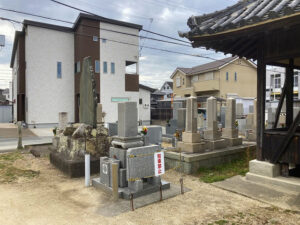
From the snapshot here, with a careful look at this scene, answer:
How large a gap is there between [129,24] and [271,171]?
2295cm

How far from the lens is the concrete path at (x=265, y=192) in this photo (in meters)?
4.66

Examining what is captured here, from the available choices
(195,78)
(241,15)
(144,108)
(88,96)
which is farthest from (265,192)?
(195,78)

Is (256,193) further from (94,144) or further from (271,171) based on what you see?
(94,144)

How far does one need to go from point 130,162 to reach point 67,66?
21705 mm

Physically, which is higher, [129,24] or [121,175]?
[129,24]

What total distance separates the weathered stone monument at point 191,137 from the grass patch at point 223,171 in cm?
83

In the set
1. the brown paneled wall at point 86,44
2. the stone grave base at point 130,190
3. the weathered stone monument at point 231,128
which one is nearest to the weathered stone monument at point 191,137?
the weathered stone monument at point 231,128

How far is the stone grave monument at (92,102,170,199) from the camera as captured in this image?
5121 millimetres

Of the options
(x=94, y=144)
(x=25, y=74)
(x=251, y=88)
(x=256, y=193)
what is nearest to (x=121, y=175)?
(x=94, y=144)

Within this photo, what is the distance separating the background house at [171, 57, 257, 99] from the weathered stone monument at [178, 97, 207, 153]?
2700 centimetres

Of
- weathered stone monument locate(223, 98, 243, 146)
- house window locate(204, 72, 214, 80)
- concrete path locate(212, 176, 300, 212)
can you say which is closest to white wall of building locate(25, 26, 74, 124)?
weathered stone monument locate(223, 98, 243, 146)

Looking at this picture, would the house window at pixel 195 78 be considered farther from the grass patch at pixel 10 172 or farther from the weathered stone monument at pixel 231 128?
the grass patch at pixel 10 172

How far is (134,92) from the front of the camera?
85.0 ft

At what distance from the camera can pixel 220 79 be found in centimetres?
3378
